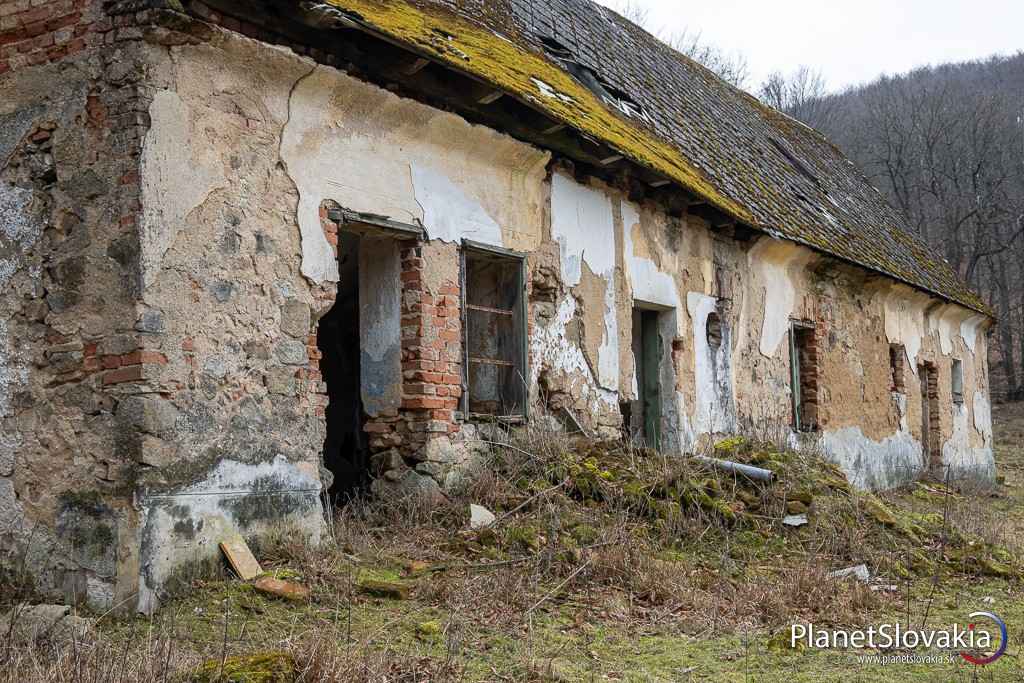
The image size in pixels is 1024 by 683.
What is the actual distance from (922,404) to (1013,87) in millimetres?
26342

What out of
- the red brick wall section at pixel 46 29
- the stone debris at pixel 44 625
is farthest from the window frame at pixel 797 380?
the stone debris at pixel 44 625

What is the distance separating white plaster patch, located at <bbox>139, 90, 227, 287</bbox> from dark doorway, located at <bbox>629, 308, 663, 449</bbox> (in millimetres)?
5529

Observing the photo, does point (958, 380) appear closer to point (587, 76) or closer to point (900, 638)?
point (587, 76)

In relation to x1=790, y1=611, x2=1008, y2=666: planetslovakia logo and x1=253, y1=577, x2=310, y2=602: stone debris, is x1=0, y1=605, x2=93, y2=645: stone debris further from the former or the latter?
x1=790, y1=611, x2=1008, y2=666: planetslovakia logo

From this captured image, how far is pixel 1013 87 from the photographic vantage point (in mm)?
37562

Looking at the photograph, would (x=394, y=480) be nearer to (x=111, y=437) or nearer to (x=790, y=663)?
(x=111, y=437)

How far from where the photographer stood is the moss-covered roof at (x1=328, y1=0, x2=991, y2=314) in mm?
7918

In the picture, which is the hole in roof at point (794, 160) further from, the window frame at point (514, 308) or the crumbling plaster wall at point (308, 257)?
the window frame at point (514, 308)

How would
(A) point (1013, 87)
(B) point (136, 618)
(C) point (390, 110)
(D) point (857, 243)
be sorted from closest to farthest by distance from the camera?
(B) point (136, 618)
(C) point (390, 110)
(D) point (857, 243)
(A) point (1013, 87)

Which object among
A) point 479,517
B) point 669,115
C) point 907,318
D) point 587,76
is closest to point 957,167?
point 907,318

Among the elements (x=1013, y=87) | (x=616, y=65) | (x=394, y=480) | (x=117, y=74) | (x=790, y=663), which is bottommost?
(x=790, y=663)

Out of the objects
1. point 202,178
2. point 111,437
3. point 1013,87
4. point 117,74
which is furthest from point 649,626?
point 1013,87

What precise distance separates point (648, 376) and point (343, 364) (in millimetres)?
3261

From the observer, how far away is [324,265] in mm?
6457
